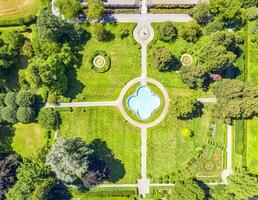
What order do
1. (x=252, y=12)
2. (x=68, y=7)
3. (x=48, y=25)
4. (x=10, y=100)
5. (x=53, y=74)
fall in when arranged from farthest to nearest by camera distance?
(x=252, y=12)
(x=10, y=100)
(x=68, y=7)
(x=53, y=74)
(x=48, y=25)

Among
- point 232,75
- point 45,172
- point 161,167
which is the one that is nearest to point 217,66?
point 232,75

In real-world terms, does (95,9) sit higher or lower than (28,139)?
higher

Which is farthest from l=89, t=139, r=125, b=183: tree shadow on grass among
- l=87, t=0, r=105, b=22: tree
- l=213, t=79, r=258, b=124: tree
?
l=87, t=0, r=105, b=22: tree

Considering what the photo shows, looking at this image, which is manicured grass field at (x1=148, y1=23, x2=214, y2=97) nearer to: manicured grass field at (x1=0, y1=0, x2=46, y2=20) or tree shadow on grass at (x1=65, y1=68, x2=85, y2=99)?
tree shadow on grass at (x1=65, y1=68, x2=85, y2=99)

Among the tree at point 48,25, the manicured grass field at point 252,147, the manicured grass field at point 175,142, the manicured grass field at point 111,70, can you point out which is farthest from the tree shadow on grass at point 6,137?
the manicured grass field at point 252,147

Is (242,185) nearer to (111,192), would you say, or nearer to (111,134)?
(111,192)

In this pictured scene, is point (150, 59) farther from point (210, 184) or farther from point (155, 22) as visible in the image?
point (210, 184)

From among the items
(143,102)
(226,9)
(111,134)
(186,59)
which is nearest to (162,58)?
(186,59)

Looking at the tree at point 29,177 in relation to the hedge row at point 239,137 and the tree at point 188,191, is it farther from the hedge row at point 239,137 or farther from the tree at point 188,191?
the hedge row at point 239,137
